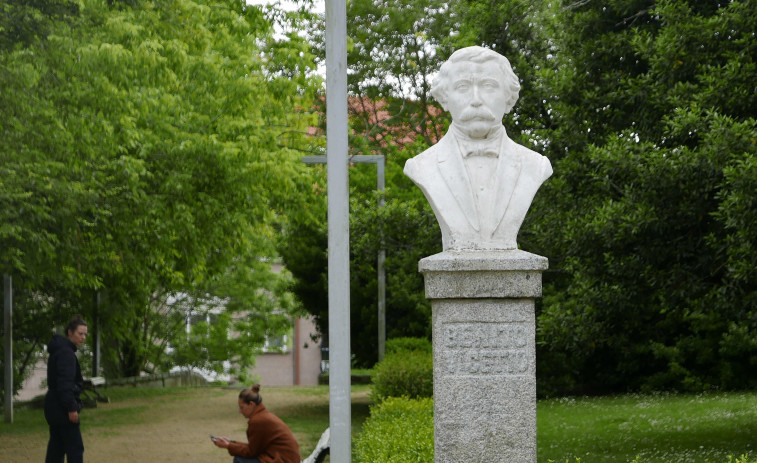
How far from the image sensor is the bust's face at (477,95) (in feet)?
20.8

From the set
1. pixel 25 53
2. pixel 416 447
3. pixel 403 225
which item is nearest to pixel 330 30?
pixel 416 447

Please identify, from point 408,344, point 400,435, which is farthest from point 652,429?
point 400,435

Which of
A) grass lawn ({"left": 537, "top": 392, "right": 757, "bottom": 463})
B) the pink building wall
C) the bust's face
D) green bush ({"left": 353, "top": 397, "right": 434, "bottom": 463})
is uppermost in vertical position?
the bust's face

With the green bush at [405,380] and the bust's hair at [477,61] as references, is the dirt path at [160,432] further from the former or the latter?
the bust's hair at [477,61]

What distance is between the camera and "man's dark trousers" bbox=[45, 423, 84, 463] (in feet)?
34.7

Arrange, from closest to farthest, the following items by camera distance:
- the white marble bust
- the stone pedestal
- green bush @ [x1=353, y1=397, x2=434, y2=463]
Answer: the stone pedestal, the white marble bust, green bush @ [x1=353, y1=397, x2=434, y2=463]

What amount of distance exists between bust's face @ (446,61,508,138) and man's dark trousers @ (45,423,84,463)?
6.01m

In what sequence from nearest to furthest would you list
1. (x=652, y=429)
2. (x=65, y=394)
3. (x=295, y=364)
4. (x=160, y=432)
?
(x=65, y=394), (x=652, y=429), (x=160, y=432), (x=295, y=364)

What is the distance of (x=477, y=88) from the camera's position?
6359 millimetres

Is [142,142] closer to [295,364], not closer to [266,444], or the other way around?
[266,444]

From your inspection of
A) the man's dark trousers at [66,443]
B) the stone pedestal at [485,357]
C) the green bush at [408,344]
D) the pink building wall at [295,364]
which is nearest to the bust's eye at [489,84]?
the stone pedestal at [485,357]

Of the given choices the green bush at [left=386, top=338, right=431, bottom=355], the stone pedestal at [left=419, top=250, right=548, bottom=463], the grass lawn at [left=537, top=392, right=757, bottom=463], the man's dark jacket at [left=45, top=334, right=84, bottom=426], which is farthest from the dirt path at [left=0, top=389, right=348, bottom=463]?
the stone pedestal at [left=419, top=250, right=548, bottom=463]

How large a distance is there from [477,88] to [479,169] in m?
0.48

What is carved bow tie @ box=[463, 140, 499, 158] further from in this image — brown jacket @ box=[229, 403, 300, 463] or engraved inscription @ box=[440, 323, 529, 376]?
brown jacket @ box=[229, 403, 300, 463]
